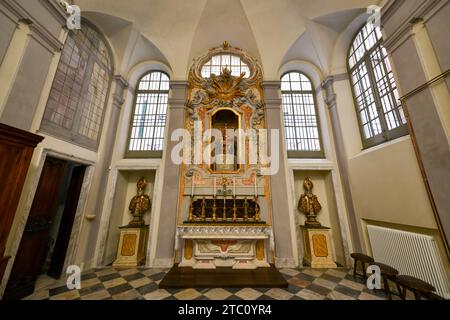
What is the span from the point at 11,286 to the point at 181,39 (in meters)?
6.71

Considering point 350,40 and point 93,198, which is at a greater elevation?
point 350,40

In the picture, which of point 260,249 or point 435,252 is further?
point 260,249

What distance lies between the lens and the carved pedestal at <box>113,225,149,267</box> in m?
4.19

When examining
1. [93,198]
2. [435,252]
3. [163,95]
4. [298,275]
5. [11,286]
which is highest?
[163,95]

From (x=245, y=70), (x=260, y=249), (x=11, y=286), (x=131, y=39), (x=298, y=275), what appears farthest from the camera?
(x=245, y=70)

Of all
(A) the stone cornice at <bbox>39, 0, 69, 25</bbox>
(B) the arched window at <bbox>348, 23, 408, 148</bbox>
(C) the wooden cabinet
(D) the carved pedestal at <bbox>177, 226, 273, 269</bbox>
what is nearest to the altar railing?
(D) the carved pedestal at <bbox>177, 226, 273, 269</bbox>

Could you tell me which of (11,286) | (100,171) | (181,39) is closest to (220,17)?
(181,39)

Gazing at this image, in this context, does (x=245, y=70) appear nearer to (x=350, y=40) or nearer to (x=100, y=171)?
(x=350, y=40)

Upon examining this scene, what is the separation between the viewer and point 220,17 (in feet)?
16.5

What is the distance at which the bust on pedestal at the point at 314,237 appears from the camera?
160 inches

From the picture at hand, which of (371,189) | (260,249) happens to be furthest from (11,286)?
(371,189)

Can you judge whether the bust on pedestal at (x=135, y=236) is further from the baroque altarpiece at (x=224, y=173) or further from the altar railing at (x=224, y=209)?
the altar railing at (x=224, y=209)

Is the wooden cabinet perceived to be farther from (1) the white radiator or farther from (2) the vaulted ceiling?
(1) the white radiator
